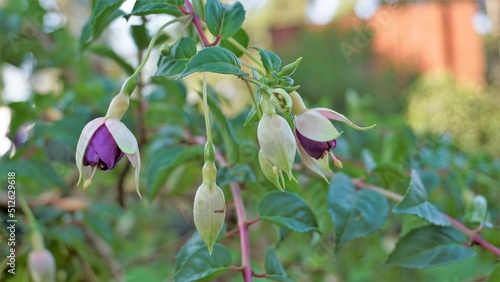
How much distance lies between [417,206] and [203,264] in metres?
0.14

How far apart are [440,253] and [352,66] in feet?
13.9

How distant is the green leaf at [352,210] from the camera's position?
13.7 inches

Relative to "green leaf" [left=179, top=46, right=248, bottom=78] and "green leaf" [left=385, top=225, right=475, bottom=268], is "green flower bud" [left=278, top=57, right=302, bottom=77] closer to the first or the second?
"green leaf" [left=179, top=46, right=248, bottom=78]

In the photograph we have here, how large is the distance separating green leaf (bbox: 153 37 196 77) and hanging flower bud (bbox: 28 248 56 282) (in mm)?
223

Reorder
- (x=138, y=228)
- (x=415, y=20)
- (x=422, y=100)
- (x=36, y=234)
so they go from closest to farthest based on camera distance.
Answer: (x=36, y=234), (x=138, y=228), (x=422, y=100), (x=415, y=20)

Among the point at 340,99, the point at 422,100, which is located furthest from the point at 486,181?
the point at 340,99

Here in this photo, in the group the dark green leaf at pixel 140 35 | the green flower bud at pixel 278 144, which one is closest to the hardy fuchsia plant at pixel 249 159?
the green flower bud at pixel 278 144

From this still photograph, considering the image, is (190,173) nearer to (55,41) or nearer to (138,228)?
(55,41)

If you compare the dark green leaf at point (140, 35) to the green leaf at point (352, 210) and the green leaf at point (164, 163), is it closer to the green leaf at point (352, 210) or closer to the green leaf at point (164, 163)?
the green leaf at point (164, 163)

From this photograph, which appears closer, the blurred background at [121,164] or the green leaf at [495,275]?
the green leaf at [495,275]

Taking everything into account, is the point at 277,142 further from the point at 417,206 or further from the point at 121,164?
the point at 121,164

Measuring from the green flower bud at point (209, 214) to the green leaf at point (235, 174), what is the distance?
98mm

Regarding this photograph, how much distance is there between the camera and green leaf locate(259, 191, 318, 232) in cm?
35

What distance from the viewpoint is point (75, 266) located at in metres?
0.59
